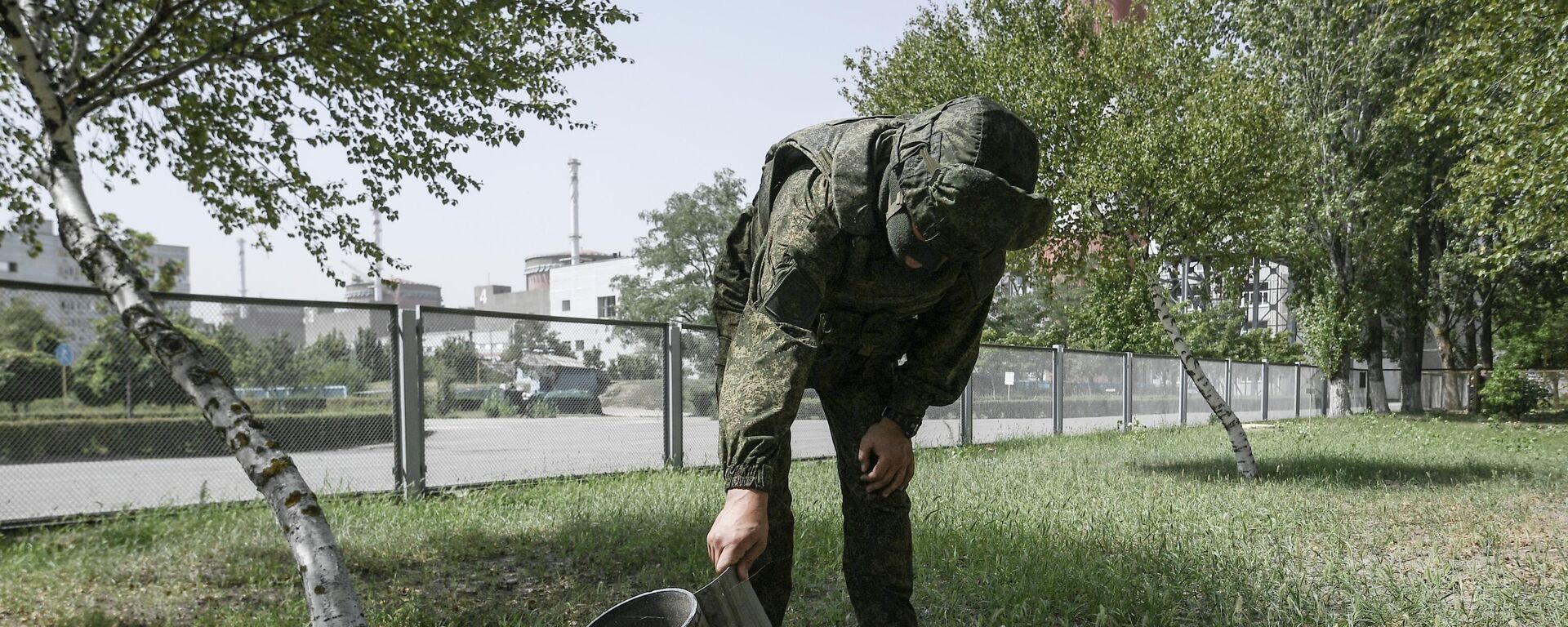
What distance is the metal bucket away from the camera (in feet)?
5.82

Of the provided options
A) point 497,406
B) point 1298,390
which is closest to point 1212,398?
point 497,406

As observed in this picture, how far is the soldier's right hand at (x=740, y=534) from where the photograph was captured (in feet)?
6.14

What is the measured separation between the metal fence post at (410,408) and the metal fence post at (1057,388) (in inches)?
421

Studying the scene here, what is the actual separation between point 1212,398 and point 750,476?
8.62 meters

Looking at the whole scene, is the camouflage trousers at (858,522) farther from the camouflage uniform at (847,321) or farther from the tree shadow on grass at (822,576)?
the tree shadow on grass at (822,576)

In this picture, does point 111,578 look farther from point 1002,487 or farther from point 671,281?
point 671,281

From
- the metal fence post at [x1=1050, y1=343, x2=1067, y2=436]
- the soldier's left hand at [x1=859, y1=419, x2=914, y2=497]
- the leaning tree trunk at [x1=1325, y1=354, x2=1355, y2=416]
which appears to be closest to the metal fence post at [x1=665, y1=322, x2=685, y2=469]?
the soldier's left hand at [x1=859, y1=419, x2=914, y2=497]

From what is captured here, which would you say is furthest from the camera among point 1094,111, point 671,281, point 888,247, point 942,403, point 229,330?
point 671,281

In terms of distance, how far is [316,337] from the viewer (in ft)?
22.1

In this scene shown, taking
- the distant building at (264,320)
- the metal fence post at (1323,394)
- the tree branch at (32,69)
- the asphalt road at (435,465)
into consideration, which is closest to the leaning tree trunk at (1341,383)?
the metal fence post at (1323,394)

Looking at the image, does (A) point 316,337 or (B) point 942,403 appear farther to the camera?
(A) point 316,337

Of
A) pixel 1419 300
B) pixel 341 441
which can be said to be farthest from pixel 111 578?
pixel 1419 300

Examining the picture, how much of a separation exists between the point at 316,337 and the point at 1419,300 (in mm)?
27137

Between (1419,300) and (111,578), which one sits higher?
(1419,300)
